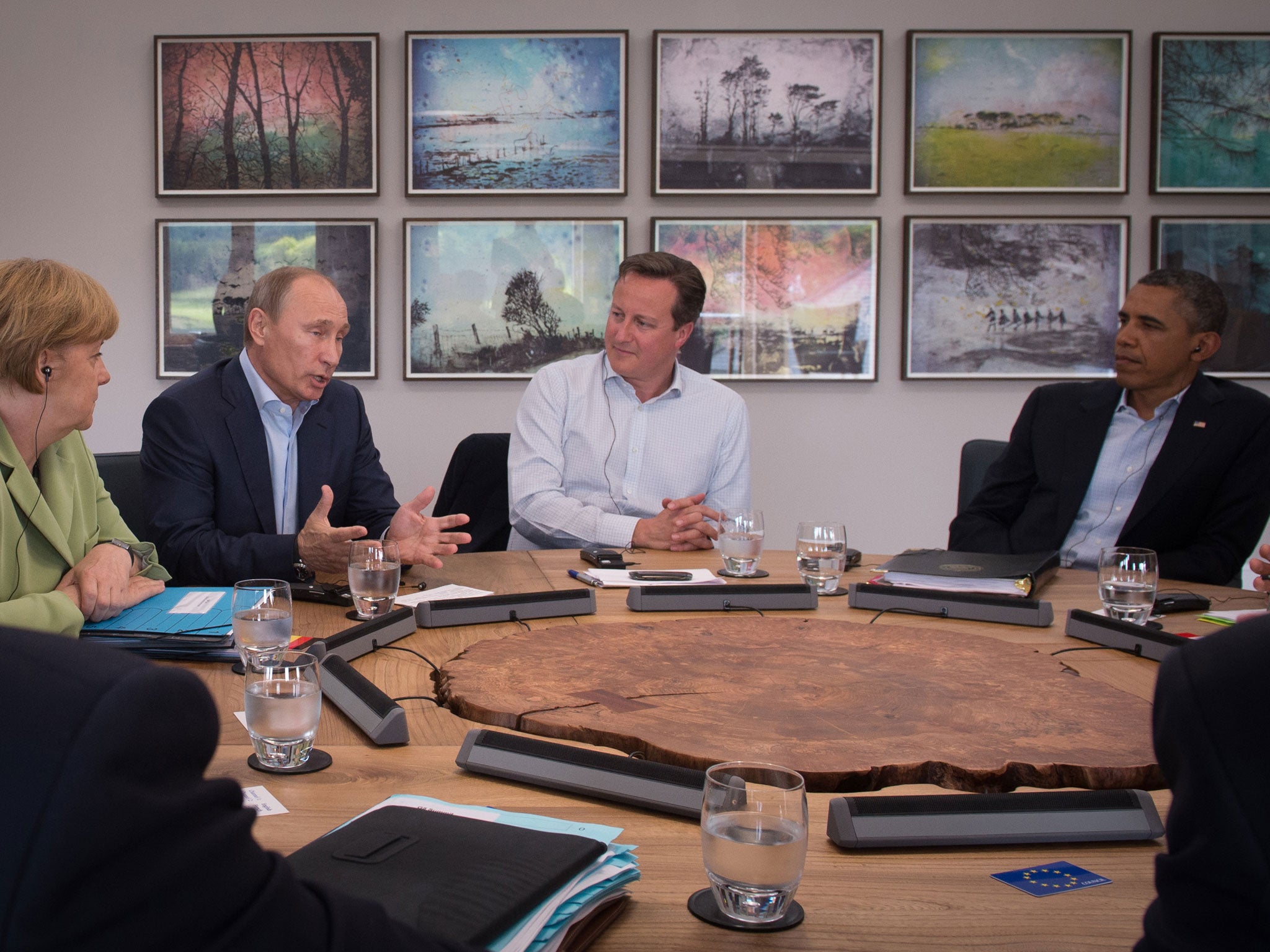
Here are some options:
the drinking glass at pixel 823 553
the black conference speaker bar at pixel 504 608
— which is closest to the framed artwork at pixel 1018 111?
the drinking glass at pixel 823 553

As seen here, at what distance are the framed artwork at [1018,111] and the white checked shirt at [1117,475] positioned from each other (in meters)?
1.43

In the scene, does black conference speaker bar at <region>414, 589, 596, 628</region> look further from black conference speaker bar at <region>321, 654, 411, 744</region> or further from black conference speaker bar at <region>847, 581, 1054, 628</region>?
black conference speaker bar at <region>847, 581, 1054, 628</region>

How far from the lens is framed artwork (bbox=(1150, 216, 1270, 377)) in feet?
14.1

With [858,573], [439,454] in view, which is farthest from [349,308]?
[858,573]

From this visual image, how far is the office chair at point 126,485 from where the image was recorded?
9.82ft

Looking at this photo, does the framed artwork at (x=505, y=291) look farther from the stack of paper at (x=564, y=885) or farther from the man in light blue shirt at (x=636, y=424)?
the stack of paper at (x=564, y=885)

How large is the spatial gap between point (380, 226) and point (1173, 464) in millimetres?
3099

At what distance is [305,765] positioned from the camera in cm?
121

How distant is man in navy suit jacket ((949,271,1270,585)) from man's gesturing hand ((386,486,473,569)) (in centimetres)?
171

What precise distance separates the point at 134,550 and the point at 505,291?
241 centimetres

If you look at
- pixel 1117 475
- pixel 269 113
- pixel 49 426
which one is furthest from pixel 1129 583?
pixel 269 113

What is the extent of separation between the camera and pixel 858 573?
2.54 meters

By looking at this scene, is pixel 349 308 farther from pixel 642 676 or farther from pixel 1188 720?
pixel 1188 720

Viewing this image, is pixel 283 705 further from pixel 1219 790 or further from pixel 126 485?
pixel 126 485
